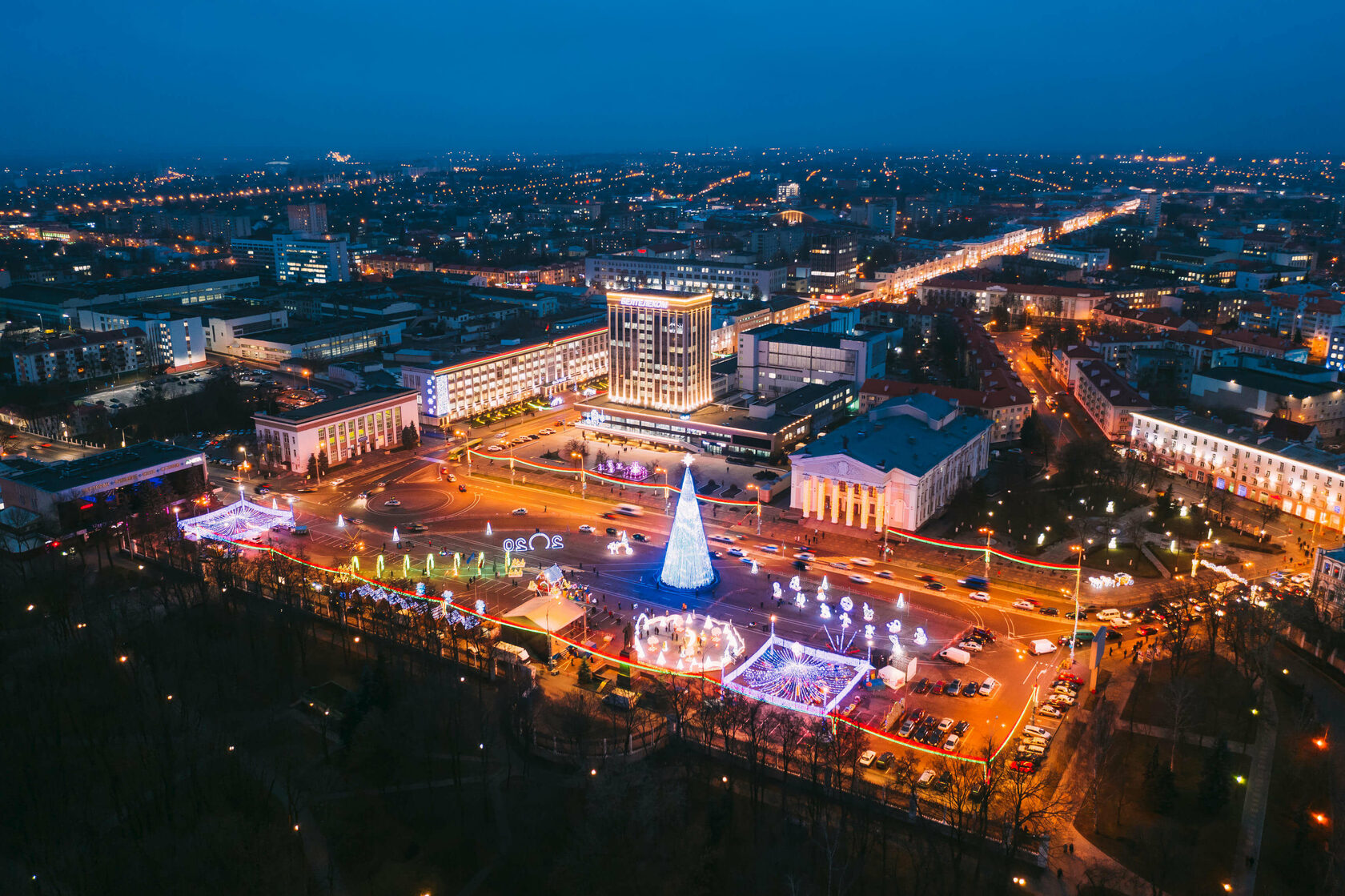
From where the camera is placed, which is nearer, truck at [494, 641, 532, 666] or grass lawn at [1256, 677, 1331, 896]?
grass lawn at [1256, 677, 1331, 896]

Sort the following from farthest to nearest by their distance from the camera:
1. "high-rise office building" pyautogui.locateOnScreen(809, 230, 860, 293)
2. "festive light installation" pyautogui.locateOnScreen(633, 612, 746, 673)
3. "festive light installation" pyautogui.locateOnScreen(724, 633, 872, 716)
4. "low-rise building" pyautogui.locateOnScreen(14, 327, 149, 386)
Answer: "high-rise office building" pyautogui.locateOnScreen(809, 230, 860, 293)
"low-rise building" pyautogui.locateOnScreen(14, 327, 149, 386)
"festive light installation" pyautogui.locateOnScreen(633, 612, 746, 673)
"festive light installation" pyautogui.locateOnScreen(724, 633, 872, 716)

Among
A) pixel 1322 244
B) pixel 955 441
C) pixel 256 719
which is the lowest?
pixel 256 719

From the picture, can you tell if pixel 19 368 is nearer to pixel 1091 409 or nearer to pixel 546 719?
pixel 546 719

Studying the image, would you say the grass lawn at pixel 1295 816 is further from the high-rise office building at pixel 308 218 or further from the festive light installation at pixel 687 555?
the high-rise office building at pixel 308 218

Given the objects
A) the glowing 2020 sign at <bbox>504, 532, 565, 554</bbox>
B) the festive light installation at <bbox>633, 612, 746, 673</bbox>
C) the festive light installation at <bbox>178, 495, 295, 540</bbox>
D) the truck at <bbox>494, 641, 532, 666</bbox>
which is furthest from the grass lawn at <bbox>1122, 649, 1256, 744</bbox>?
the festive light installation at <bbox>178, 495, 295, 540</bbox>

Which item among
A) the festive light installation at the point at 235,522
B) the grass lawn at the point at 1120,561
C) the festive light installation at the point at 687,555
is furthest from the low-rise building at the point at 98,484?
the grass lawn at the point at 1120,561

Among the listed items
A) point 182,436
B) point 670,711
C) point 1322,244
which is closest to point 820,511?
point 670,711


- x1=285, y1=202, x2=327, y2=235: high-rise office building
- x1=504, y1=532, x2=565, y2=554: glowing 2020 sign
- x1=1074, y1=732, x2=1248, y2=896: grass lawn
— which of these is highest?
x1=285, y1=202, x2=327, y2=235: high-rise office building

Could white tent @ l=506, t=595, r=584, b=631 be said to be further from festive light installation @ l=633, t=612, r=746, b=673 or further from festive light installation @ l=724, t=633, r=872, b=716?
festive light installation @ l=724, t=633, r=872, b=716
